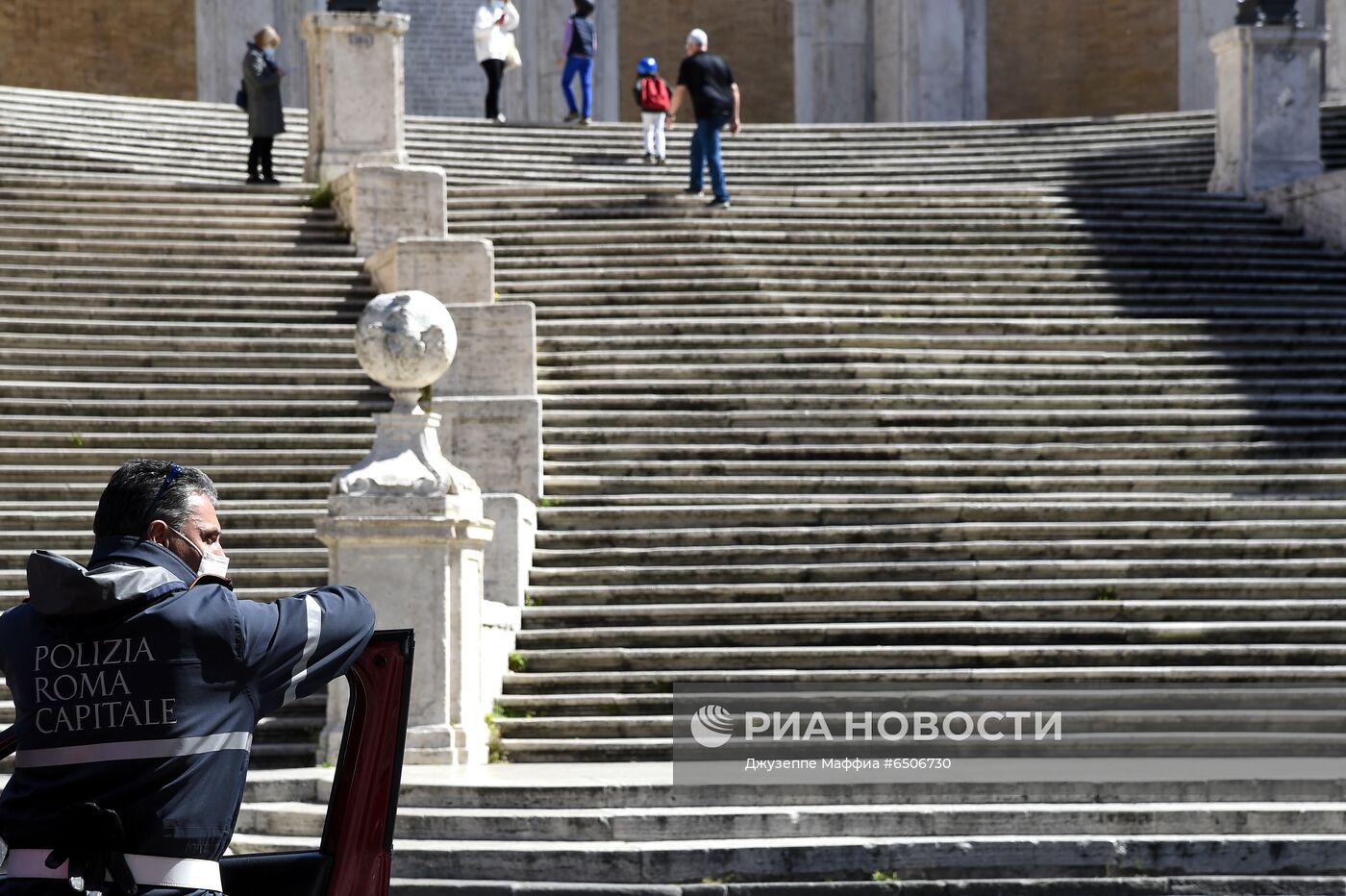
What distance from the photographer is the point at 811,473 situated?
1188 cm

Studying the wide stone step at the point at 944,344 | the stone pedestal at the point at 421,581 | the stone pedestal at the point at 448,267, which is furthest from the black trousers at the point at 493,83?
the stone pedestal at the point at 421,581

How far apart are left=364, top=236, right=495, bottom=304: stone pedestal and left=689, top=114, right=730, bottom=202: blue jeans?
3.02 meters

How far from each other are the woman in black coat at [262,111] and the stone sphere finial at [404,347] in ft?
25.4

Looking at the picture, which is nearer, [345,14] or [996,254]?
[996,254]

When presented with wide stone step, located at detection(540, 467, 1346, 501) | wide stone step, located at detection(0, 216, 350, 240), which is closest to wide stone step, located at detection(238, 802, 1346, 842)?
wide stone step, located at detection(540, 467, 1346, 501)

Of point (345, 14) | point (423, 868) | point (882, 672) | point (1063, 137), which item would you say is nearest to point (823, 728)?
point (882, 672)

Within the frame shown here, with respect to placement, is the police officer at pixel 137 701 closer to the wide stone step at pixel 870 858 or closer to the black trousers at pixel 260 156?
the wide stone step at pixel 870 858

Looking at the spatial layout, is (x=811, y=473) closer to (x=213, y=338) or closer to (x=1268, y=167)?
(x=213, y=338)

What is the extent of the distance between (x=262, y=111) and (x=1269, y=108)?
27.8 feet

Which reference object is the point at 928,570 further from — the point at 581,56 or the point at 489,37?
the point at 581,56

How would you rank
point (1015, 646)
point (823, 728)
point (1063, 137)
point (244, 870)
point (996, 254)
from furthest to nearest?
1. point (1063, 137)
2. point (996, 254)
3. point (1015, 646)
4. point (823, 728)
5. point (244, 870)

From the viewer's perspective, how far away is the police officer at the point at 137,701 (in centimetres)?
309

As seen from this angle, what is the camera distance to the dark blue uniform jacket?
10.2 ft

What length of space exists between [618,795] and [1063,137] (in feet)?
45.6
